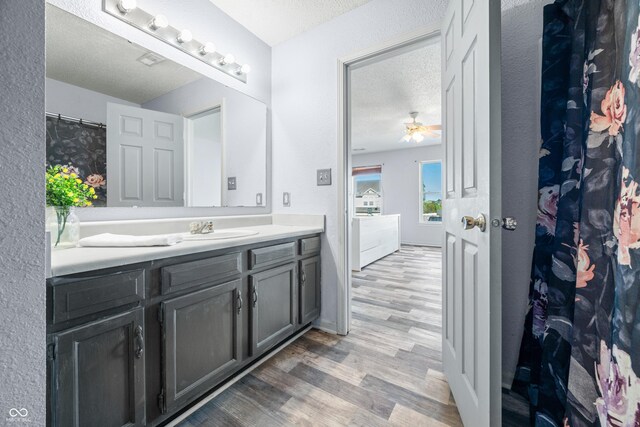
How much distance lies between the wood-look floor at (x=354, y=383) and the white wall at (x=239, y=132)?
4.00 ft

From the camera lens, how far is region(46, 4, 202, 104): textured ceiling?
1.20 metres

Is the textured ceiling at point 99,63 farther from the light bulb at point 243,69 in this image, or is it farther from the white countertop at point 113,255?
the white countertop at point 113,255

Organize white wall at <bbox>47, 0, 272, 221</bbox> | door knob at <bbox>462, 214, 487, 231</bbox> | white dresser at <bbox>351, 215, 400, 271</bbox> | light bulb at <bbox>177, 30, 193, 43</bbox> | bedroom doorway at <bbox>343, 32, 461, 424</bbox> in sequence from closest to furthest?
door knob at <bbox>462, 214, 487, 231</bbox> → white wall at <bbox>47, 0, 272, 221</bbox> → light bulb at <bbox>177, 30, 193, 43</bbox> → bedroom doorway at <bbox>343, 32, 461, 424</bbox> → white dresser at <bbox>351, 215, 400, 271</bbox>

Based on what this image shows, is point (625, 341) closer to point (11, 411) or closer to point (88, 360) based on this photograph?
point (11, 411)

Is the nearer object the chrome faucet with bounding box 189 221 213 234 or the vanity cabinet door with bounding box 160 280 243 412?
the vanity cabinet door with bounding box 160 280 243 412

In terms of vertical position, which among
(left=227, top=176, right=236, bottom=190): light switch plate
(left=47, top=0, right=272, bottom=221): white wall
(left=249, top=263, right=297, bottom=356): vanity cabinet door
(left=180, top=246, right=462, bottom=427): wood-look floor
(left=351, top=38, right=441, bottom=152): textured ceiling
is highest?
(left=351, top=38, right=441, bottom=152): textured ceiling

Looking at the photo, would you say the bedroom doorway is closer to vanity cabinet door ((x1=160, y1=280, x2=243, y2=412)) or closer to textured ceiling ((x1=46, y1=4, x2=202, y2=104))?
vanity cabinet door ((x1=160, y1=280, x2=243, y2=412))

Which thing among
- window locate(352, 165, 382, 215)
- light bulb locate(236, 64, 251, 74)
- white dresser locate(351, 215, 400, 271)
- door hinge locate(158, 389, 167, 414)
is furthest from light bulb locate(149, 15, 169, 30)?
window locate(352, 165, 382, 215)

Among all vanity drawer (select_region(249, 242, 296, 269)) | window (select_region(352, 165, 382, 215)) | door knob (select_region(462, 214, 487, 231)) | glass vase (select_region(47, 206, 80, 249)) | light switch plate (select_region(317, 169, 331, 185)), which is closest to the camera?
door knob (select_region(462, 214, 487, 231))

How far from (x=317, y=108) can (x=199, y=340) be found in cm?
169

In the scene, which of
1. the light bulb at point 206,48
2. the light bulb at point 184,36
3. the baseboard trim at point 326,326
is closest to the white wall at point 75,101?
the light bulb at point 184,36

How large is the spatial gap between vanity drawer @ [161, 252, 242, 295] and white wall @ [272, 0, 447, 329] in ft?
2.79

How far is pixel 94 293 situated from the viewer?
0.84 metres

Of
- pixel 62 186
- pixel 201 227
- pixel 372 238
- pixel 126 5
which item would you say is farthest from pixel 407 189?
pixel 62 186
